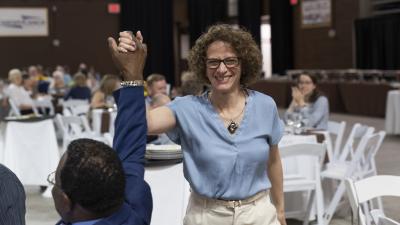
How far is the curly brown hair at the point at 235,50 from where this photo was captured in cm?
214

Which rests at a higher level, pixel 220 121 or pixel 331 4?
pixel 331 4

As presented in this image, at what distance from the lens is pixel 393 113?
33.4 feet

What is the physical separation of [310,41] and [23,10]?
866cm

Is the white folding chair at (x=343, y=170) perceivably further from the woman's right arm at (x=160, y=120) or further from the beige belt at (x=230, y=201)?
the woman's right arm at (x=160, y=120)

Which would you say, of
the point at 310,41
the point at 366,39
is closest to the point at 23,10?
the point at 310,41

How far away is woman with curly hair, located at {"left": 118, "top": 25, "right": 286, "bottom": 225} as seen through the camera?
207cm

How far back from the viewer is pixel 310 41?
1856 centimetres

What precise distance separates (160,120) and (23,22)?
66.7 ft

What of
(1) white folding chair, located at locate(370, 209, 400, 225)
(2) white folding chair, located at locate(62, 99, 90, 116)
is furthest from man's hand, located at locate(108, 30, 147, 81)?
(2) white folding chair, located at locate(62, 99, 90, 116)

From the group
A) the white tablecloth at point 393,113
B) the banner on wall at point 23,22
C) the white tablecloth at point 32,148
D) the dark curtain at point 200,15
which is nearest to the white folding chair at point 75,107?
the white tablecloth at point 32,148

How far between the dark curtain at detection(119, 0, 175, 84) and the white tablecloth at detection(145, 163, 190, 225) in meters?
11.9

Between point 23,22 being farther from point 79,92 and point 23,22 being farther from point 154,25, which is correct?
point 79,92

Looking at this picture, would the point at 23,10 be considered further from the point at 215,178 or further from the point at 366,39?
the point at 215,178

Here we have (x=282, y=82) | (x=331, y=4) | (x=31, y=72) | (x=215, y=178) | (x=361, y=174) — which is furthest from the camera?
(x=331, y=4)
